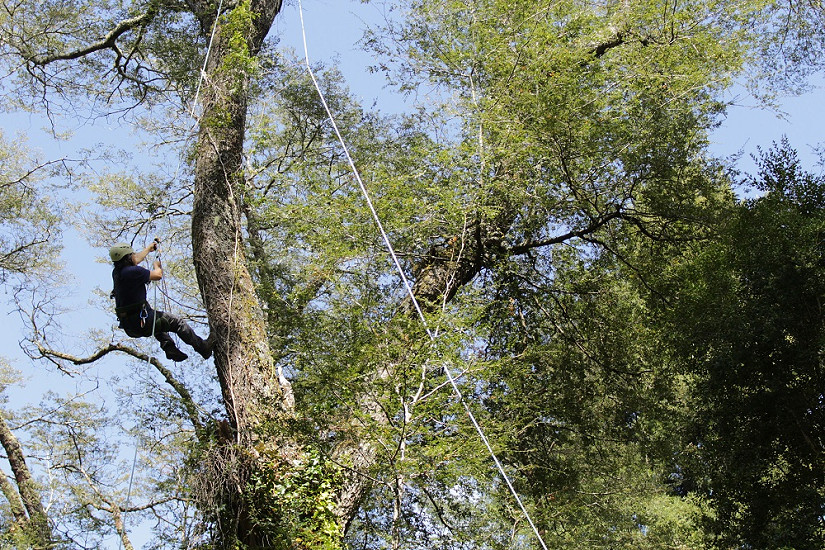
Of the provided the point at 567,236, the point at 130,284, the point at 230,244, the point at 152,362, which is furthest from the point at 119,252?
the point at 567,236

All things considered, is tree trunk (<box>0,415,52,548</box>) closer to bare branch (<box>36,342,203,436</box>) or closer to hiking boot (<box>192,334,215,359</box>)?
bare branch (<box>36,342,203,436</box>)

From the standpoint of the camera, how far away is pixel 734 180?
959cm

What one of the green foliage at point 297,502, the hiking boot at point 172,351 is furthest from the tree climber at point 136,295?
the green foliage at point 297,502

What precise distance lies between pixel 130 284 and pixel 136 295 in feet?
0.34

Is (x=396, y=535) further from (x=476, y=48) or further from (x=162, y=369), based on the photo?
(x=476, y=48)

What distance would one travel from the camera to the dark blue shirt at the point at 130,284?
642 cm

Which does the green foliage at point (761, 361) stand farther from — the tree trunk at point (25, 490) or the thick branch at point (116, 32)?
the tree trunk at point (25, 490)

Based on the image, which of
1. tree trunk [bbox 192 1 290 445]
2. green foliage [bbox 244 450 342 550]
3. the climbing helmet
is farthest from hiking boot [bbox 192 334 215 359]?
green foliage [bbox 244 450 342 550]

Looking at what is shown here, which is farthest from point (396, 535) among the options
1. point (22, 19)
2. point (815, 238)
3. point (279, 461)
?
point (22, 19)

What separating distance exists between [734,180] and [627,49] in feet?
6.90

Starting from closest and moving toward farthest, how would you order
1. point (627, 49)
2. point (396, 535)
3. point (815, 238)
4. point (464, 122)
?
point (396, 535), point (815, 238), point (464, 122), point (627, 49)

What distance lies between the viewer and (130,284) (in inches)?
254

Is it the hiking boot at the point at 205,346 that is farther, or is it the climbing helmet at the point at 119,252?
the hiking boot at the point at 205,346

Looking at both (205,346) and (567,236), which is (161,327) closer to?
(205,346)
